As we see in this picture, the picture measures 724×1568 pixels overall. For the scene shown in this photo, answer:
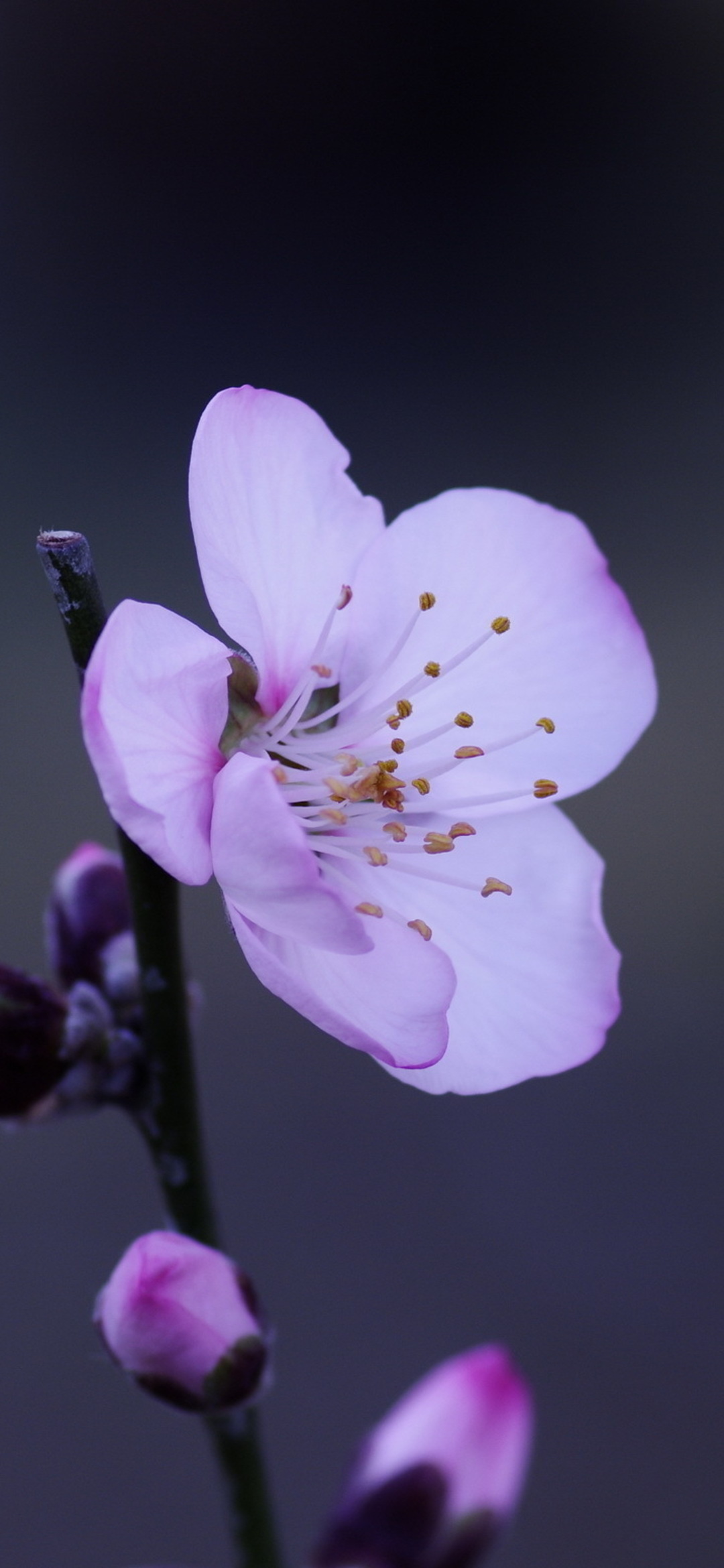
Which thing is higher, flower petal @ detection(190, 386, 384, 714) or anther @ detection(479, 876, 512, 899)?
flower petal @ detection(190, 386, 384, 714)

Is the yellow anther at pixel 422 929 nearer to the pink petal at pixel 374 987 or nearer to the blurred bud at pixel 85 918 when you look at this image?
the pink petal at pixel 374 987

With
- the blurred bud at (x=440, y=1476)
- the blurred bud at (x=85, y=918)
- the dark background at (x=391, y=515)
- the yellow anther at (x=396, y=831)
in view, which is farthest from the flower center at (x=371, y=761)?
the dark background at (x=391, y=515)

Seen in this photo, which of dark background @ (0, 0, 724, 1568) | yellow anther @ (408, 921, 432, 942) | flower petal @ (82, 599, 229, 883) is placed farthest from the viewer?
dark background @ (0, 0, 724, 1568)

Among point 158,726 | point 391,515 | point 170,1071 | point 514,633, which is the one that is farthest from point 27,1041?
point 391,515

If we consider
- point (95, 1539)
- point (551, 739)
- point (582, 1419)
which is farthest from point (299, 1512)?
point (551, 739)

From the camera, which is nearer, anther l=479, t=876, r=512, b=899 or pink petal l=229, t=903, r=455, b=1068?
pink petal l=229, t=903, r=455, b=1068

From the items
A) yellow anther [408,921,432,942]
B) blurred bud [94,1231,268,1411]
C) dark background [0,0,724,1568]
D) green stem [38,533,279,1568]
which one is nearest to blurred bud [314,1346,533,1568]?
green stem [38,533,279,1568]

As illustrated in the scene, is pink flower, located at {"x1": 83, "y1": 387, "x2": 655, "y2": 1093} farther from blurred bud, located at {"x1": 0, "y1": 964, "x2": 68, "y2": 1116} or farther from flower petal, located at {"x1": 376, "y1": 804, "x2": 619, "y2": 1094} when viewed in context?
blurred bud, located at {"x1": 0, "y1": 964, "x2": 68, "y2": 1116}

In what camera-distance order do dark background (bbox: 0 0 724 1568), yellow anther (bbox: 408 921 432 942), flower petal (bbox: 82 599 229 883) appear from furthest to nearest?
dark background (bbox: 0 0 724 1568) → yellow anther (bbox: 408 921 432 942) → flower petal (bbox: 82 599 229 883)
